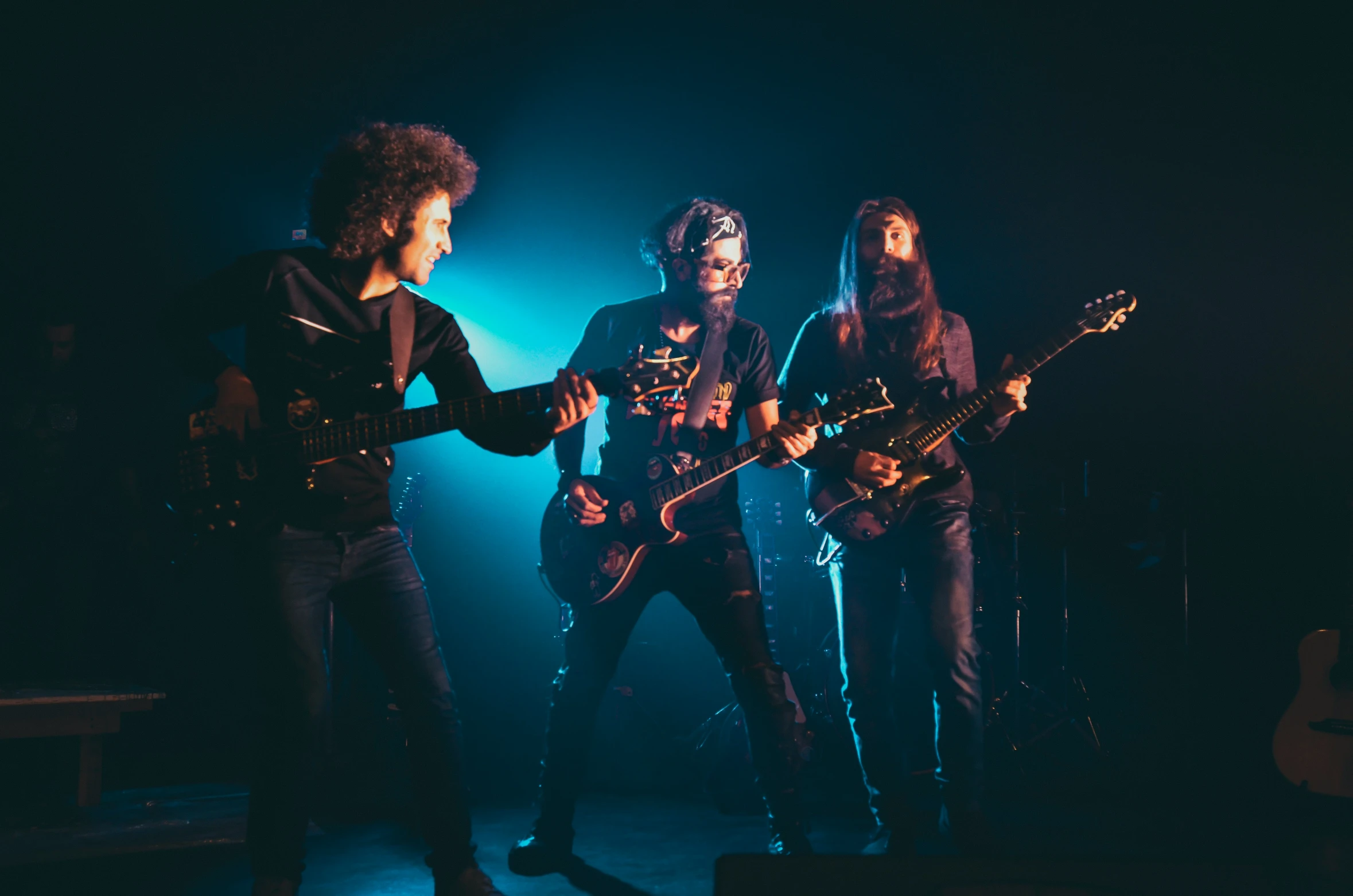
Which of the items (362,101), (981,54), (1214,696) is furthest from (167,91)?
(1214,696)

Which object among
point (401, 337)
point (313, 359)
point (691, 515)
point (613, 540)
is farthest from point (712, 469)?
point (313, 359)

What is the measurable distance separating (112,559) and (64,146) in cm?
229

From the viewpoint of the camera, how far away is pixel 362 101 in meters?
4.95

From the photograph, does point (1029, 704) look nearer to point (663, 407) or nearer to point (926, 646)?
point (926, 646)

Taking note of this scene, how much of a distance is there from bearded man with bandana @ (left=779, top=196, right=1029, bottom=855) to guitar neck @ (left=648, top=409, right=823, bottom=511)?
0.85 ft

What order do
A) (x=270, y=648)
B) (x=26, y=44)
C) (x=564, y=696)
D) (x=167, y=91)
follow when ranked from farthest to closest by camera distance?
(x=167, y=91), (x=26, y=44), (x=564, y=696), (x=270, y=648)

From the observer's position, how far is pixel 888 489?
125 inches

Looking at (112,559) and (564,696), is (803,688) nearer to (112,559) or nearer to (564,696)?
(564,696)

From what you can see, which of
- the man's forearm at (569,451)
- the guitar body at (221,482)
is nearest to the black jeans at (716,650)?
the man's forearm at (569,451)

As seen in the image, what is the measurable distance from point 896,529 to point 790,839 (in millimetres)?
1082

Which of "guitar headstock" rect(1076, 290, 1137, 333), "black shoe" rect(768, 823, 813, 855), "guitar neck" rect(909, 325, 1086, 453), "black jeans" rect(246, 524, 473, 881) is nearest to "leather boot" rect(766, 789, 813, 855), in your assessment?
"black shoe" rect(768, 823, 813, 855)

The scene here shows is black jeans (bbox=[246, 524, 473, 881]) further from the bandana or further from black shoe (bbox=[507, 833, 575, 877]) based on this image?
the bandana

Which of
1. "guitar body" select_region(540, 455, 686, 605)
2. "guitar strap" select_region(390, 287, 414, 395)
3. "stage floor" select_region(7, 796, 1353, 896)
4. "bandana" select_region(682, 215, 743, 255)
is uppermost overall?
→ "bandana" select_region(682, 215, 743, 255)

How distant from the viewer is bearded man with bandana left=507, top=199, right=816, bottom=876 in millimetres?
2955
